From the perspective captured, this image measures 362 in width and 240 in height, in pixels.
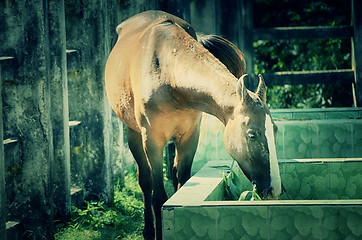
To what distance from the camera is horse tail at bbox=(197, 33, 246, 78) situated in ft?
16.5

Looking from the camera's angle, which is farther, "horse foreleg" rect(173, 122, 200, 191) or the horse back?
"horse foreleg" rect(173, 122, 200, 191)

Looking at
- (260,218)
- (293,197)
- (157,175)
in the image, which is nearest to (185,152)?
(157,175)

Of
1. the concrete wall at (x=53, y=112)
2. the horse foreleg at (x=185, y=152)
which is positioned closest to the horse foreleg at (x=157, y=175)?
the horse foreleg at (x=185, y=152)

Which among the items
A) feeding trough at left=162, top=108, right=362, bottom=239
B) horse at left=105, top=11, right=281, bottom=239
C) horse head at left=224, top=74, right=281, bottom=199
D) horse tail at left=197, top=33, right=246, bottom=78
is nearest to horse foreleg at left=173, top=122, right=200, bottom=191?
horse at left=105, top=11, right=281, bottom=239

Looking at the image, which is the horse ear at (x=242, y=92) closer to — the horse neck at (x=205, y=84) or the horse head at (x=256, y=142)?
the horse head at (x=256, y=142)

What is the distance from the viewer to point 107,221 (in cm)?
543

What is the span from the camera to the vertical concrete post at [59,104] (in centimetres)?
522

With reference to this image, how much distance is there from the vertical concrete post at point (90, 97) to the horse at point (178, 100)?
11.1 inches

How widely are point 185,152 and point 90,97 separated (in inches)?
52.9

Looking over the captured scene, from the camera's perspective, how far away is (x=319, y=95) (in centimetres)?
1009

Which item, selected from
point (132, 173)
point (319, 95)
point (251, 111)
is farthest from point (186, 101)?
point (319, 95)

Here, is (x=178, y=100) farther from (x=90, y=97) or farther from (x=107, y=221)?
(x=90, y=97)

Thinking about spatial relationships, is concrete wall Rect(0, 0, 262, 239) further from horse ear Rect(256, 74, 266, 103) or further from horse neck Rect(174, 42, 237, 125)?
horse ear Rect(256, 74, 266, 103)

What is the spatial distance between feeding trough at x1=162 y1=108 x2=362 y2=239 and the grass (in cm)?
79
